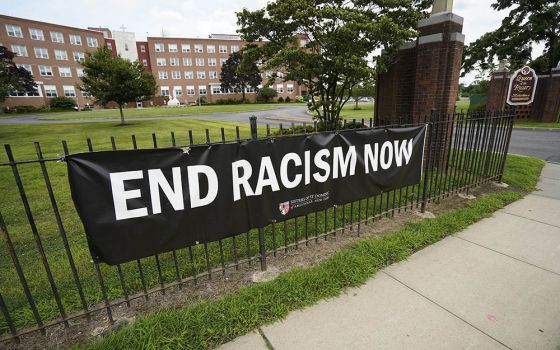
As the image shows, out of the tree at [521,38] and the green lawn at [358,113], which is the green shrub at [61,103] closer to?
the green lawn at [358,113]

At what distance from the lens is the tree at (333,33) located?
24.3 ft

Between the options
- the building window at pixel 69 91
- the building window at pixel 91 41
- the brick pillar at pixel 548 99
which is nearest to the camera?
the brick pillar at pixel 548 99

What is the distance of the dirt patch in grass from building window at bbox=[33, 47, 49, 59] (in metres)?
60.9

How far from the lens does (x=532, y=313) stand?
274 cm

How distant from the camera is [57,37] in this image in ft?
158

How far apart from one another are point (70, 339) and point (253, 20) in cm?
903

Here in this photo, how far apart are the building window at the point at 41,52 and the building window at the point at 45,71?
1675 millimetres

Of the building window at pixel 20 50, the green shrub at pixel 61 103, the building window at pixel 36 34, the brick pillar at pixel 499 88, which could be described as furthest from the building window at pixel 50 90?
the brick pillar at pixel 499 88

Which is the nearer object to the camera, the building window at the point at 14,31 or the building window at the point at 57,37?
the building window at the point at 14,31

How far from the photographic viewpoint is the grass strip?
96.6 inches

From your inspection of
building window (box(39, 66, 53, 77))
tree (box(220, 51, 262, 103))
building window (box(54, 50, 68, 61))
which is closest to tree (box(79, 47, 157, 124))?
tree (box(220, 51, 262, 103))

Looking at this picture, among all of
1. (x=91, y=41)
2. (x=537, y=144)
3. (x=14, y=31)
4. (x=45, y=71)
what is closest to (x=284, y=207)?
(x=537, y=144)

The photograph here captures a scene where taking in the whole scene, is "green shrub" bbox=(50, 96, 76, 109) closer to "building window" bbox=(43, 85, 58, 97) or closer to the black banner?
"building window" bbox=(43, 85, 58, 97)

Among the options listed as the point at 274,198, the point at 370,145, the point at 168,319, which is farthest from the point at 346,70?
the point at 168,319
